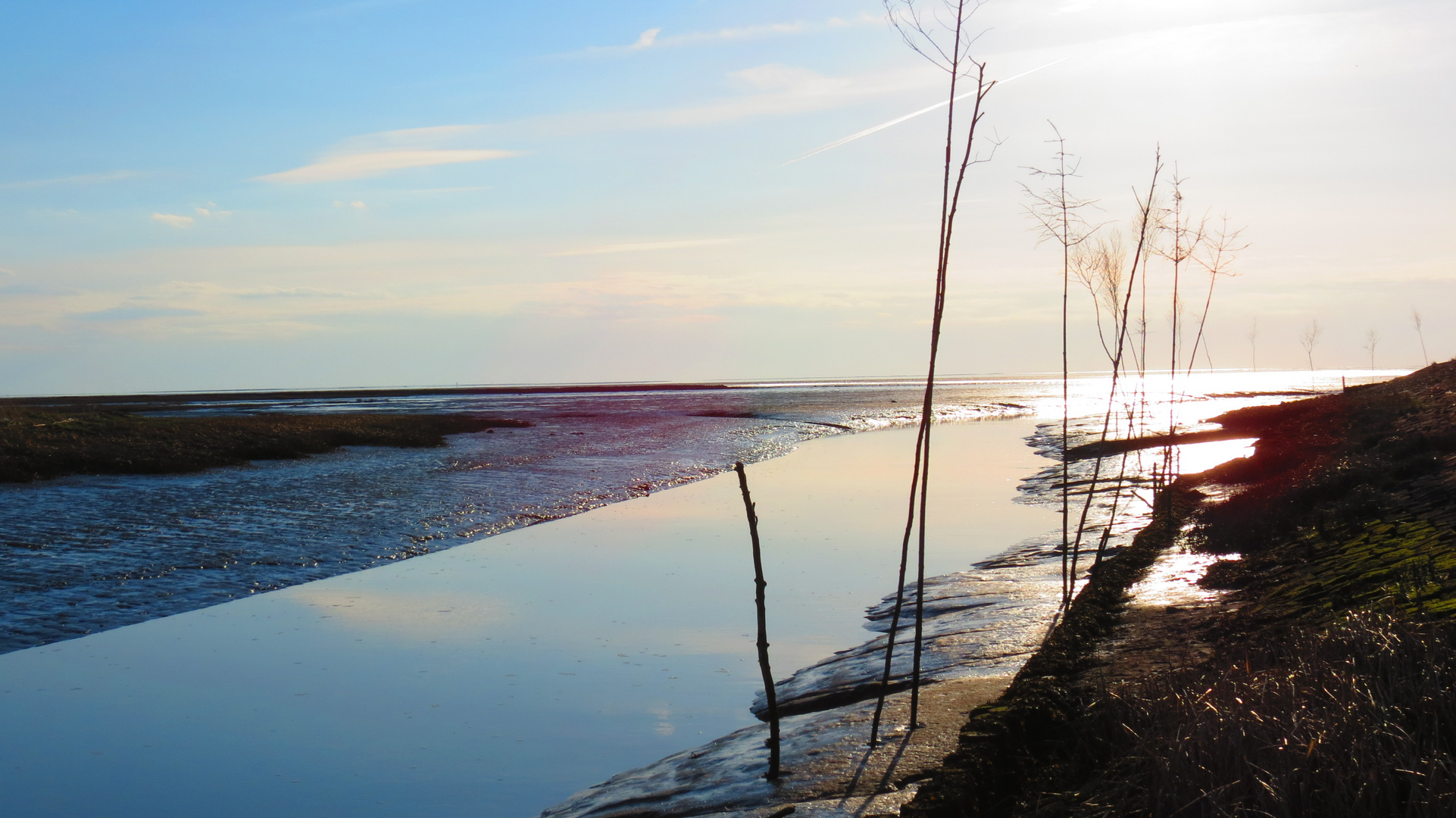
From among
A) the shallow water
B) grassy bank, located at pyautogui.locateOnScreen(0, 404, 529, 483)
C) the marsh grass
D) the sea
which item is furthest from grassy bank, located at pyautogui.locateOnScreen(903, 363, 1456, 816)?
grassy bank, located at pyautogui.locateOnScreen(0, 404, 529, 483)

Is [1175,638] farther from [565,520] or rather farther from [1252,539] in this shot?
[565,520]

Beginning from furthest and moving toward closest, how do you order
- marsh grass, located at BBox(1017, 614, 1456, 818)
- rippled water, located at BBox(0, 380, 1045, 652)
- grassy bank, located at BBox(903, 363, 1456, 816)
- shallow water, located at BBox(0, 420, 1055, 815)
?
rippled water, located at BBox(0, 380, 1045, 652)
shallow water, located at BBox(0, 420, 1055, 815)
grassy bank, located at BBox(903, 363, 1456, 816)
marsh grass, located at BBox(1017, 614, 1456, 818)

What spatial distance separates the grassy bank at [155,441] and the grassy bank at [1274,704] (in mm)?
24814

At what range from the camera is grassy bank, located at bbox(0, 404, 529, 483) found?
24.7 metres

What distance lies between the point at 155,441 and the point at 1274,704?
32.6 m

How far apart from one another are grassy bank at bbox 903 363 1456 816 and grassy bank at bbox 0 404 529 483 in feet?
81.4

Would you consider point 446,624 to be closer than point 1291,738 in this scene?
No

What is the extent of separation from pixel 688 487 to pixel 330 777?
19.4 meters

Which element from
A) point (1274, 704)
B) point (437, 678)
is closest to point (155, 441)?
point (437, 678)

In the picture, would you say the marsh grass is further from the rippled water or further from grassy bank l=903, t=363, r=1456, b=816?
the rippled water

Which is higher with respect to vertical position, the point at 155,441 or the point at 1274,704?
the point at 155,441

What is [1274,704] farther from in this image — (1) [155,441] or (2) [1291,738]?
(1) [155,441]

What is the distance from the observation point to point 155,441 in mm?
29719

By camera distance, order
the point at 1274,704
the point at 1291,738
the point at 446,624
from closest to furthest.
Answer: the point at 1291,738 → the point at 1274,704 → the point at 446,624
